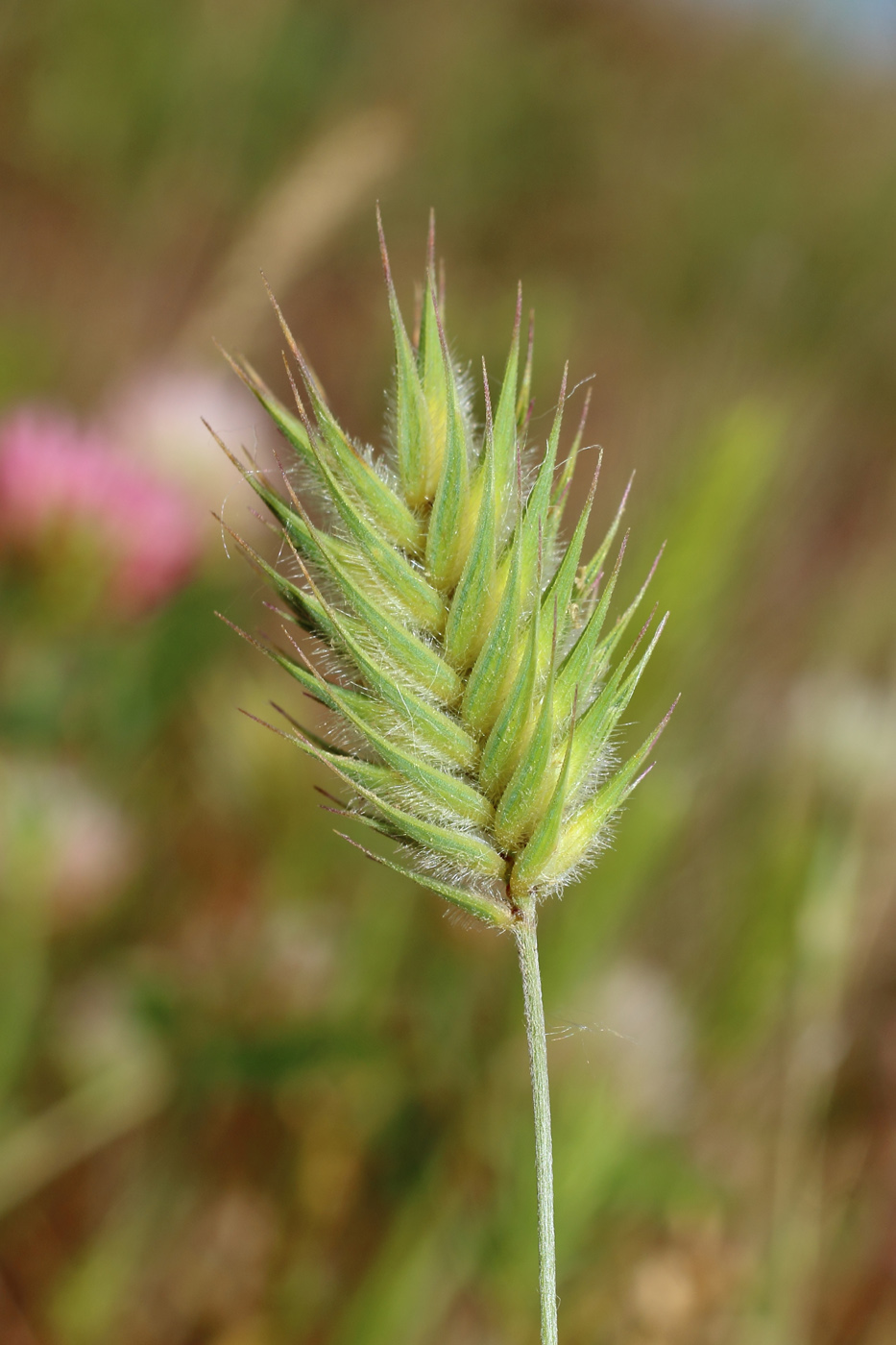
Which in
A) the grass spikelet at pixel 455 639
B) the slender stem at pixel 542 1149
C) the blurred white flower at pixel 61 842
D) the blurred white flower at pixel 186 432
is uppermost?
the grass spikelet at pixel 455 639

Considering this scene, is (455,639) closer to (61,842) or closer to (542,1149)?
(542,1149)

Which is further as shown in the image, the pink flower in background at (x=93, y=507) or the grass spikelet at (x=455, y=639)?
the pink flower in background at (x=93, y=507)

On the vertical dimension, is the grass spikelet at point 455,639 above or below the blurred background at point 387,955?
above

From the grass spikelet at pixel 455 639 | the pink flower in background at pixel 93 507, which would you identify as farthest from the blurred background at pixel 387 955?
the grass spikelet at pixel 455 639

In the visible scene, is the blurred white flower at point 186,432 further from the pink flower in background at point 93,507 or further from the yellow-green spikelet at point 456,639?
the yellow-green spikelet at point 456,639

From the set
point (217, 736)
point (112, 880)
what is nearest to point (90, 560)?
point (217, 736)

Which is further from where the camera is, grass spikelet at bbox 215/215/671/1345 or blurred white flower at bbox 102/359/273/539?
blurred white flower at bbox 102/359/273/539

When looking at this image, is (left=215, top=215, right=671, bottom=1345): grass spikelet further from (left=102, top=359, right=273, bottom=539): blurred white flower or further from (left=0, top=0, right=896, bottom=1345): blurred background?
(left=102, top=359, right=273, bottom=539): blurred white flower

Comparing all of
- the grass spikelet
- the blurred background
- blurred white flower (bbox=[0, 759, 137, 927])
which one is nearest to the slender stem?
A: the grass spikelet
